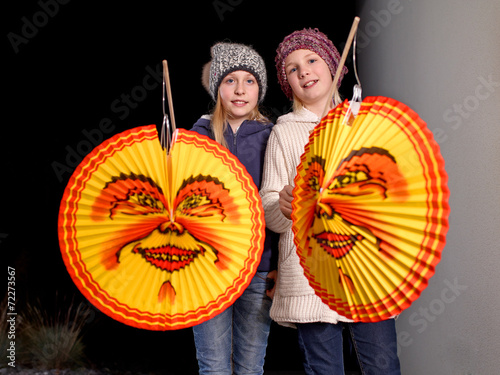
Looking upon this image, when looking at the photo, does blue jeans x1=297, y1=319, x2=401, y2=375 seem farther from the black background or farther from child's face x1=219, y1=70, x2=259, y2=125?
the black background

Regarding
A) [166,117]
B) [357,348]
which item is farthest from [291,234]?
[166,117]

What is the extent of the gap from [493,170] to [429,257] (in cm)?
48

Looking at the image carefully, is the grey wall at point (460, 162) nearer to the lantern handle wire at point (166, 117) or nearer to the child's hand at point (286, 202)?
the child's hand at point (286, 202)

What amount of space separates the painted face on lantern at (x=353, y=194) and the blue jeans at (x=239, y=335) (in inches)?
18.1

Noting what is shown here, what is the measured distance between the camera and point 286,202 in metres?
0.96

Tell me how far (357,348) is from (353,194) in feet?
1.37


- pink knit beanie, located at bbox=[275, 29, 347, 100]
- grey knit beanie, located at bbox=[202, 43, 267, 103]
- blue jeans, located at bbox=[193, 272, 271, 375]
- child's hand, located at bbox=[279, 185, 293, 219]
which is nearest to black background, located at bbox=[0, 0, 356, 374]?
grey knit beanie, located at bbox=[202, 43, 267, 103]

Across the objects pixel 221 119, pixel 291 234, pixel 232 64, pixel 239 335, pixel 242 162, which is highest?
pixel 232 64

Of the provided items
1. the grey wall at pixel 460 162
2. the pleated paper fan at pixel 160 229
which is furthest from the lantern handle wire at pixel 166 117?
the grey wall at pixel 460 162

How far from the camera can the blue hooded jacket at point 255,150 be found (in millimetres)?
1268

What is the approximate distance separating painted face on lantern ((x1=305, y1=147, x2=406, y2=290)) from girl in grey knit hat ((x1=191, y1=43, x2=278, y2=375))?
45 centimetres

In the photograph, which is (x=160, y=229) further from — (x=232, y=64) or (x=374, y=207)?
(x=232, y=64)

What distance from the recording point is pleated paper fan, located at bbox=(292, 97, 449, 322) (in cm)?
76

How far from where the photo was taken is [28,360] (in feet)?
8.54
